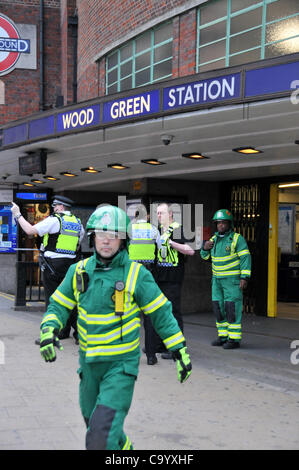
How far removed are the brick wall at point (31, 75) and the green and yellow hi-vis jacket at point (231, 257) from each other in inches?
428

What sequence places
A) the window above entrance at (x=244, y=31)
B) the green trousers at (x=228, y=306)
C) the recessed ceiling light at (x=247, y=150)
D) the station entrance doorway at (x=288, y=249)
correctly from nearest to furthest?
the green trousers at (x=228, y=306)
the recessed ceiling light at (x=247, y=150)
the window above entrance at (x=244, y=31)
the station entrance doorway at (x=288, y=249)

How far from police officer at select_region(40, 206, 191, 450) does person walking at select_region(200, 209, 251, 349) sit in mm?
4472

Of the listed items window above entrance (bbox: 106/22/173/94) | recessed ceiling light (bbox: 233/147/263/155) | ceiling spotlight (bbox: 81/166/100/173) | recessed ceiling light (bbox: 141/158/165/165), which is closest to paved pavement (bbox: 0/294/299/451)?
recessed ceiling light (bbox: 233/147/263/155)

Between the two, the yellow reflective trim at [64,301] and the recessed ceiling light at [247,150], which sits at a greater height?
the recessed ceiling light at [247,150]

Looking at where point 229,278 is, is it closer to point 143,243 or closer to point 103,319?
point 143,243

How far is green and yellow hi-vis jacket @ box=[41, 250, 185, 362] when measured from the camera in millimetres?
3539

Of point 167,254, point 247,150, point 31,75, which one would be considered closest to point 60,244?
point 167,254

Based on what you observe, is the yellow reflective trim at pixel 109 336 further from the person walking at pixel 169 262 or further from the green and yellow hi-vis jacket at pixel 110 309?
the person walking at pixel 169 262

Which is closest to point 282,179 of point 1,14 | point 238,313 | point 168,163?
point 168,163

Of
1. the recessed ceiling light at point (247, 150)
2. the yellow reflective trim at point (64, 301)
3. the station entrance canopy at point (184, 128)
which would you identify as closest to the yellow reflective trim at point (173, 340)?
the yellow reflective trim at point (64, 301)

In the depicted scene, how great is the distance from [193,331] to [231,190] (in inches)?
141

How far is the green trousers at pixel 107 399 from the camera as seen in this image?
324cm

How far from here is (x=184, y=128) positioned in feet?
23.8

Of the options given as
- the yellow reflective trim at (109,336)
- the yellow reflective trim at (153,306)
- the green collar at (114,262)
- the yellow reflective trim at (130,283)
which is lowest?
the yellow reflective trim at (109,336)
